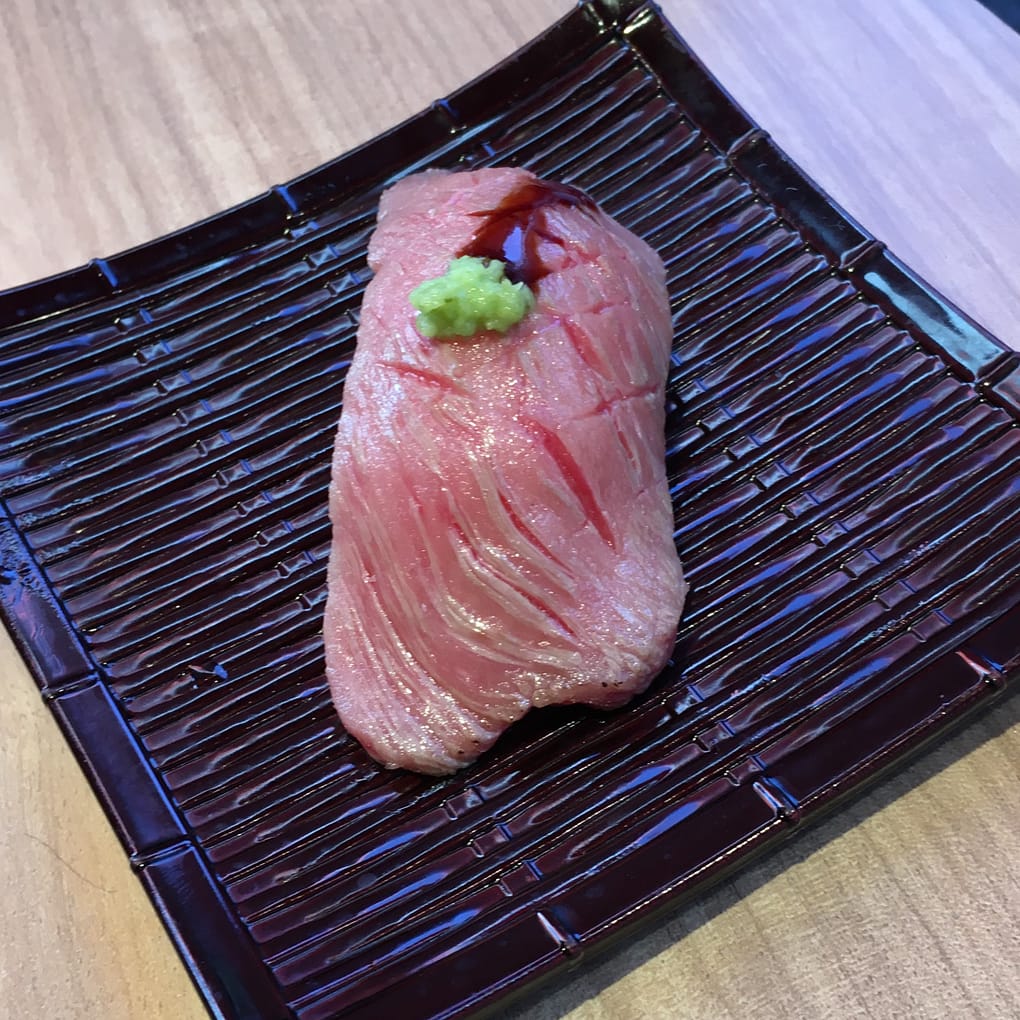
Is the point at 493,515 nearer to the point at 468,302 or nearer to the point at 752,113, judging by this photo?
the point at 468,302

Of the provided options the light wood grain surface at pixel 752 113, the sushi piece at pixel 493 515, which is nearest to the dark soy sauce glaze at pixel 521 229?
the sushi piece at pixel 493 515

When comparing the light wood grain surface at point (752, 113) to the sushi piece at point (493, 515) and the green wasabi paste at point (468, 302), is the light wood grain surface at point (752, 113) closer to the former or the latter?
the sushi piece at point (493, 515)

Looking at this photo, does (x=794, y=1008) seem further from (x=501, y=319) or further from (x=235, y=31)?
(x=235, y=31)

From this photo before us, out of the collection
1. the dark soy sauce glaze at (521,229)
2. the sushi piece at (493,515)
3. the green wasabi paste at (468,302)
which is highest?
the dark soy sauce glaze at (521,229)

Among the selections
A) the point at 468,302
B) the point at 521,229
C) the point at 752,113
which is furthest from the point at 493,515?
the point at 752,113

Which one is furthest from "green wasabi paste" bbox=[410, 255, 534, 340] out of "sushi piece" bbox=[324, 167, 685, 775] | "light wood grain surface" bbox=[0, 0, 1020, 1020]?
"light wood grain surface" bbox=[0, 0, 1020, 1020]

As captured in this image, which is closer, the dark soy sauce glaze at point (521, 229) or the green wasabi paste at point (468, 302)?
the green wasabi paste at point (468, 302)

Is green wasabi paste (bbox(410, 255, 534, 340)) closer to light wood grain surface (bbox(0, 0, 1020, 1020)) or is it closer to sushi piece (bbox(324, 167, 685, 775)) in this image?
sushi piece (bbox(324, 167, 685, 775))
